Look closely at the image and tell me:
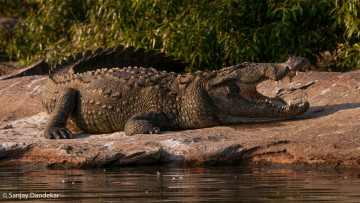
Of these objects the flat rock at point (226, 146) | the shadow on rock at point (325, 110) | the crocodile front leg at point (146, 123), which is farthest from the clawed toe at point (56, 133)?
the shadow on rock at point (325, 110)

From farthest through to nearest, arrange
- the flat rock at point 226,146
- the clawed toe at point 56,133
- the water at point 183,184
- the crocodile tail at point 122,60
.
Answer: the crocodile tail at point 122,60 < the clawed toe at point 56,133 < the flat rock at point 226,146 < the water at point 183,184

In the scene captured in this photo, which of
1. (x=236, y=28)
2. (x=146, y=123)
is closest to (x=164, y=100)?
(x=146, y=123)

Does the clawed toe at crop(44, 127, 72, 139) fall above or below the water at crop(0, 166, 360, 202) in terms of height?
above

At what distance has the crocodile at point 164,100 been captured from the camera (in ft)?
24.1

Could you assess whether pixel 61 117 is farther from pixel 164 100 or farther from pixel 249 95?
pixel 249 95

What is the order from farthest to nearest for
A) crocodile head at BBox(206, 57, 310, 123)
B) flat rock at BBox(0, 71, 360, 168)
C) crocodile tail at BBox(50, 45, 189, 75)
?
1. crocodile tail at BBox(50, 45, 189, 75)
2. crocodile head at BBox(206, 57, 310, 123)
3. flat rock at BBox(0, 71, 360, 168)

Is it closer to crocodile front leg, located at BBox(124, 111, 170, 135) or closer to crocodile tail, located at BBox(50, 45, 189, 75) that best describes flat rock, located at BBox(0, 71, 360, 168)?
crocodile front leg, located at BBox(124, 111, 170, 135)

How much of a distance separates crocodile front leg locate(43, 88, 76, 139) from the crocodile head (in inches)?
75.4

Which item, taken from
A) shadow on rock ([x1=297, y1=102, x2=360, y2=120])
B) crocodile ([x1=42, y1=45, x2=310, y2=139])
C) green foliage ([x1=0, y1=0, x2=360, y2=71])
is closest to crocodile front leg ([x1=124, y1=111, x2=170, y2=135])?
crocodile ([x1=42, y1=45, x2=310, y2=139])

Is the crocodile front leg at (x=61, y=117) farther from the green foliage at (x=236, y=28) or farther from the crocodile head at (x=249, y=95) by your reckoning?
the green foliage at (x=236, y=28)

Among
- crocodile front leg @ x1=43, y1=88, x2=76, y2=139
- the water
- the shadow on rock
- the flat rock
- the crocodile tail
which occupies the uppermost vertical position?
the crocodile tail

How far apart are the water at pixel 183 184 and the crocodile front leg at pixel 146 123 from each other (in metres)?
1.20

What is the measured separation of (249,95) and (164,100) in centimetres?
111

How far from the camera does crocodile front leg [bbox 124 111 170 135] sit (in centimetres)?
729
